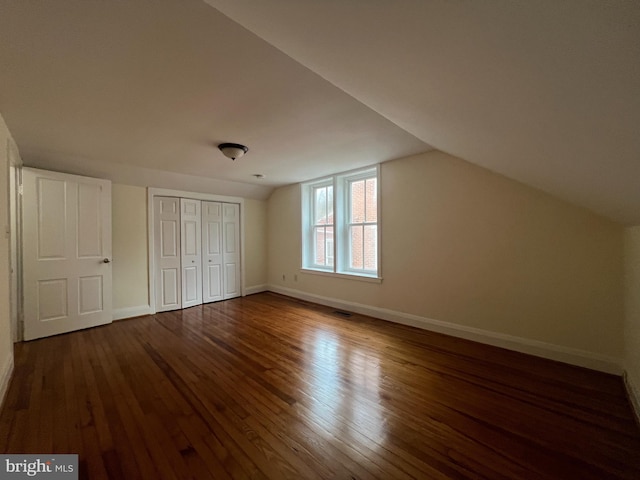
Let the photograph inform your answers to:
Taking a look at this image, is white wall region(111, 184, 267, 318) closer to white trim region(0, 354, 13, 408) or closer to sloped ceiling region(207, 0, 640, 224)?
white trim region(0, 354, 13, 408)

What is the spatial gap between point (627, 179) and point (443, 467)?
1.71 meters

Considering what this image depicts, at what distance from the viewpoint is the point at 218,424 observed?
170 cm

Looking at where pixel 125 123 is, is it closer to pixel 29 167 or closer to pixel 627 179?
pixel 29 167

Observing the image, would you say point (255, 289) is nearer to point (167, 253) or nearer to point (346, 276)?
point (167, 253)

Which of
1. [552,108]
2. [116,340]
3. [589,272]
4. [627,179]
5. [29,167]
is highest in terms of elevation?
[29,167]

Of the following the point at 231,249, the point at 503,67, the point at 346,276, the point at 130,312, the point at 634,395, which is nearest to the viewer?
the point at 503,67

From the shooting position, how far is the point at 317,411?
1819mm

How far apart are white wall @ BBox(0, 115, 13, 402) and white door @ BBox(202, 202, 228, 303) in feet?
8.96

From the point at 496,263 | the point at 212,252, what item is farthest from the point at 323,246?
the point at 496,263

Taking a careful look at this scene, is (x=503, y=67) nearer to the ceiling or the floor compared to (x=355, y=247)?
nearer to the ceiling

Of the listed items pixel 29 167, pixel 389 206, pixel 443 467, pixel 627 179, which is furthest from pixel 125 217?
pixel 627 179

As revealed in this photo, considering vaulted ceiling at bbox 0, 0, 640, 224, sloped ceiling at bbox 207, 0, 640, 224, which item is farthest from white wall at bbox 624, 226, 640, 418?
sloped ceiling at bbox 207, 0, 640, 224

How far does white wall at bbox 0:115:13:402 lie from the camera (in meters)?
2.08

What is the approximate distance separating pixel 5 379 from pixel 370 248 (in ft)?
13.5
